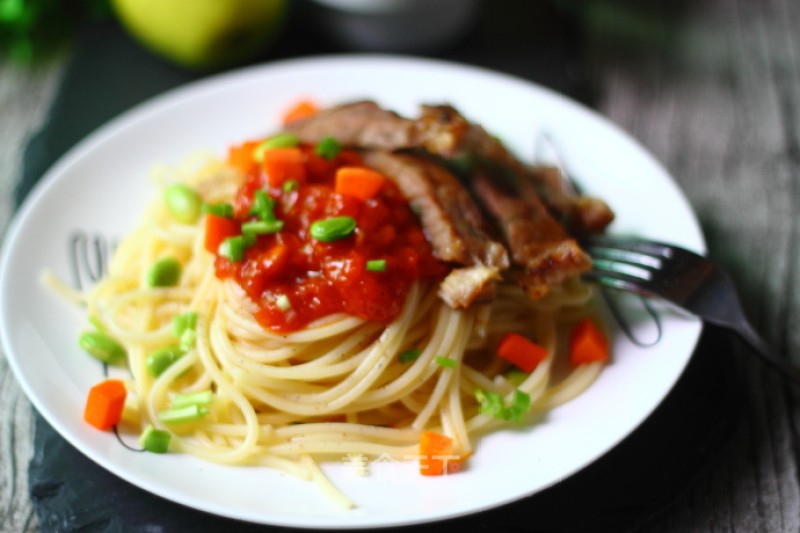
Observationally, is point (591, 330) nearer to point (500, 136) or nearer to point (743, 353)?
point (743, 353)

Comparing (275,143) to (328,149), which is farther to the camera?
(275,143)

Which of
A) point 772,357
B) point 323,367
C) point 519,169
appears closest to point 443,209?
point 519,169

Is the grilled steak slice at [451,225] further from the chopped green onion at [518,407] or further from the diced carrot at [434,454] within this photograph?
the diced carrot at [434,454]

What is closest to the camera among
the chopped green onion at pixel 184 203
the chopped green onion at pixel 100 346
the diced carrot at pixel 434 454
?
the diced carrot at pixel 434 454

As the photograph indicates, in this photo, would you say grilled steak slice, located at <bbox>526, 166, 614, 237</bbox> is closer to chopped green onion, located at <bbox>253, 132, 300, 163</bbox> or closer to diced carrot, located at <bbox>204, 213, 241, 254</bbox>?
A: chopped green onion, located at <bbox>253, 132, 300, 163</bbox>

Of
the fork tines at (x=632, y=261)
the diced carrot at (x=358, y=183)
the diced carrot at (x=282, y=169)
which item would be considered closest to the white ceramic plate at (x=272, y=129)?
the fork tines at (x=632, y=261)

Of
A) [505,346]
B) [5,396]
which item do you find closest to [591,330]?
[505,346]

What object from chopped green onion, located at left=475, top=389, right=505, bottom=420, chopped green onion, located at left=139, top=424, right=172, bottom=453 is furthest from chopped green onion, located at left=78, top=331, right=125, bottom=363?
chopped green onion, located at left=475, top=389, right=505, bottom=420

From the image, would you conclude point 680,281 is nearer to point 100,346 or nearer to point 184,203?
→ point 184,203
